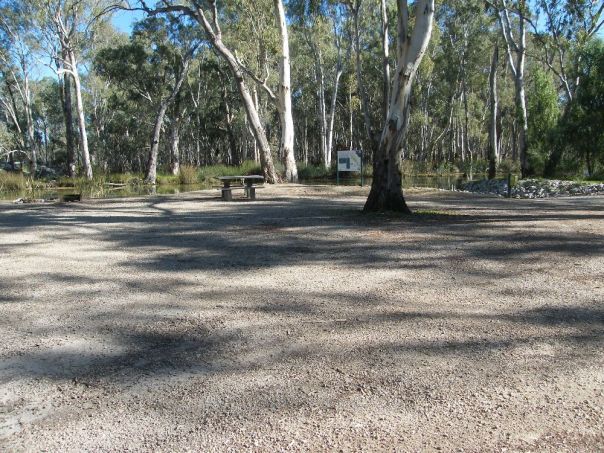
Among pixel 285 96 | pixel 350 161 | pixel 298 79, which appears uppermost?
pixel 298 79

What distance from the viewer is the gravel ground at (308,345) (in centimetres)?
225

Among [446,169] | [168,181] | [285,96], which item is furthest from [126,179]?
[446,169]

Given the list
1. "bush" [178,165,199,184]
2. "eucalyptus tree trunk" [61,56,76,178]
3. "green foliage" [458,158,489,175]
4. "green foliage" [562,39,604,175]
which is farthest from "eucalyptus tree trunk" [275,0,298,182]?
"green foliage" [458,158,489,175]

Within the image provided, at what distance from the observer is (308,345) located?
314 cm

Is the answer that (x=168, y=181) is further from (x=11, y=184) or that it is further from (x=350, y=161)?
(x=350, y=161)

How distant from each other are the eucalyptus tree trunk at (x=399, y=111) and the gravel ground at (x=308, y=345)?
2.13m

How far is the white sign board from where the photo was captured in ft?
58.6

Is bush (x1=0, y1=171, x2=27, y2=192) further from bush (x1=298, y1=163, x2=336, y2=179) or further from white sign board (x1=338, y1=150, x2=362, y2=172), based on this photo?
bush (x1=298, y1=163, x2=336, y2=179)

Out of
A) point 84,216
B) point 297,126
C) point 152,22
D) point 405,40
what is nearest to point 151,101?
point 152,22

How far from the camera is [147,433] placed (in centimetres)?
224

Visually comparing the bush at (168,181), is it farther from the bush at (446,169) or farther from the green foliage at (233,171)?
the bush at (446,169)

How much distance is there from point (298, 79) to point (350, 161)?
31.5m

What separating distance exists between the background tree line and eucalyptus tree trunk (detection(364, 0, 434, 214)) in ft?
12.5

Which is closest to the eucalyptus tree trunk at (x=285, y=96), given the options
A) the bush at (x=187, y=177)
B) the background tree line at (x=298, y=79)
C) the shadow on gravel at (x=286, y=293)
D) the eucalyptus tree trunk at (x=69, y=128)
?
the background tree line at (x=298, y=79)
